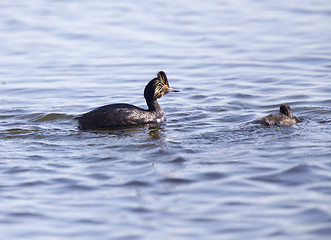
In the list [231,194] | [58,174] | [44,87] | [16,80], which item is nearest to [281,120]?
[231,194]

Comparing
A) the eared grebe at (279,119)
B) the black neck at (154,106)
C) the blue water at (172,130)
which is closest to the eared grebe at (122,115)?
the black neck at (154,106)

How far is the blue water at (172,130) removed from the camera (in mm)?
6746

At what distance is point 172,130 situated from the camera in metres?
10.7

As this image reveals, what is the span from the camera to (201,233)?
6.30 meters

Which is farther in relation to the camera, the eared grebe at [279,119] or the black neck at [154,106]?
the black neck at [154,106]

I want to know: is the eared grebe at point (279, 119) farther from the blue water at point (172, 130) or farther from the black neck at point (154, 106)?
the black neck at point (154, 106)

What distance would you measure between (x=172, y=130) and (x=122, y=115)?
101cm

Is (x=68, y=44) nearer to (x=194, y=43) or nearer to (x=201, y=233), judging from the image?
(x=194, y=43)

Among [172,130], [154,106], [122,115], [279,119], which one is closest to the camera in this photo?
[279,119]

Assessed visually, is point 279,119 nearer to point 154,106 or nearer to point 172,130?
point 172,130

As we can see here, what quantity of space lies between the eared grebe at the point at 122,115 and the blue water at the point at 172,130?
22 centimetres

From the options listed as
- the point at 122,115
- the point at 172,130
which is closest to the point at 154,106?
the point at 122,115

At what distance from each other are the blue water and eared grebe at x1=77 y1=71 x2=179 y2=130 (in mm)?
223

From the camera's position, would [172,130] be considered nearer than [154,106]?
Yes
